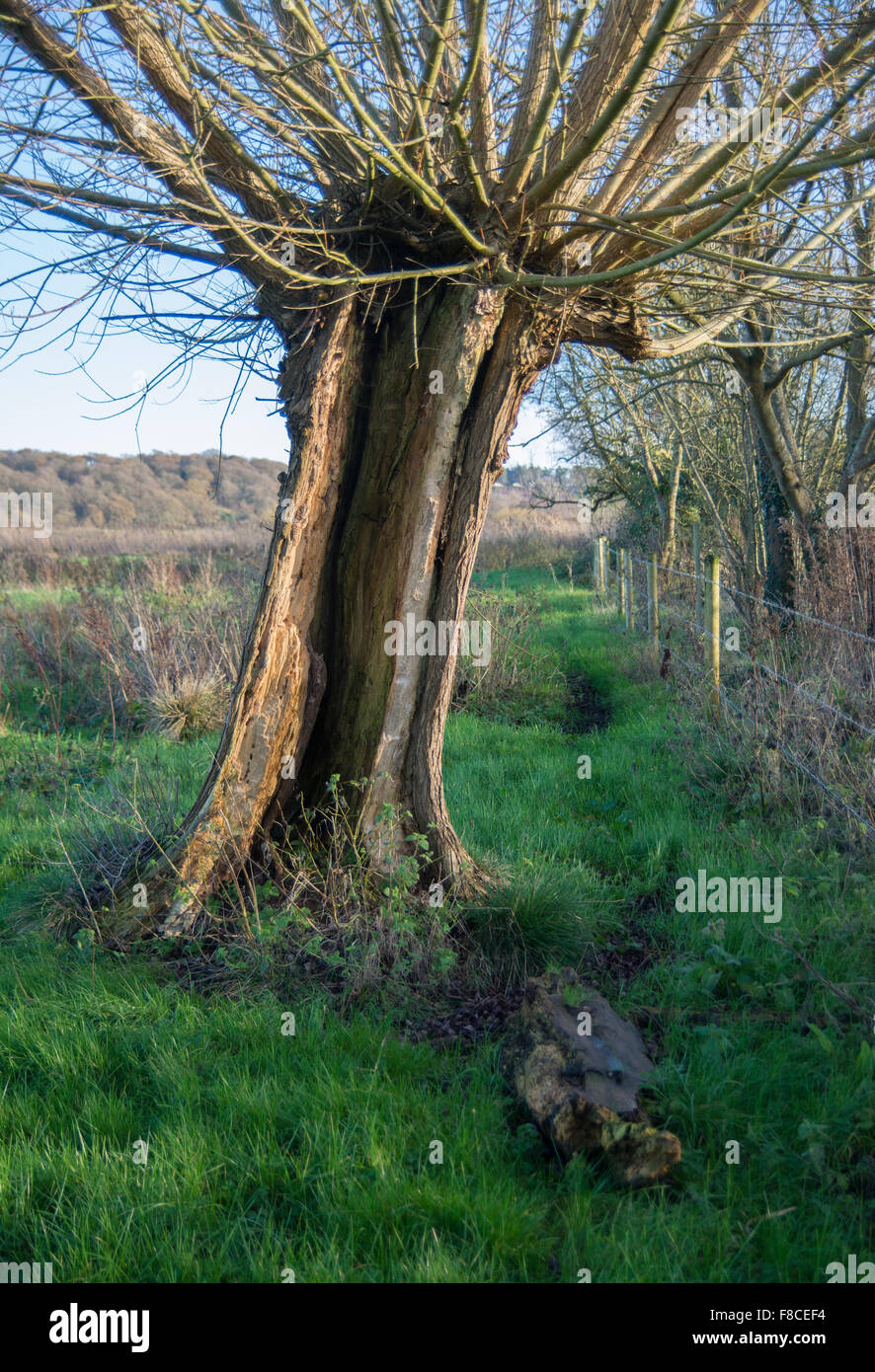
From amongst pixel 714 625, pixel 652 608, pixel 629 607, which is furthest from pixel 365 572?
pixel 629 607

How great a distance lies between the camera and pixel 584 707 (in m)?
9.61

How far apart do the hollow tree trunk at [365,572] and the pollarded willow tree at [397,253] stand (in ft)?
0.05

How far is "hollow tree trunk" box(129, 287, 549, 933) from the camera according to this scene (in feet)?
13.9

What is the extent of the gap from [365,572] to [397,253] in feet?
5.23

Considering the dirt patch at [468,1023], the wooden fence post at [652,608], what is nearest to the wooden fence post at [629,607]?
the wooden fence post at [652,608]

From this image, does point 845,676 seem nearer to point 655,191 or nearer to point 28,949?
point 655,191

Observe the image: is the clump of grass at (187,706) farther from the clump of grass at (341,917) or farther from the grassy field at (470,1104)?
the clump of grass at (341,917)

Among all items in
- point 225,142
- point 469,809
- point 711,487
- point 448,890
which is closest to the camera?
point 225,142

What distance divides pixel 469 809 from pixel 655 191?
386 centimetres

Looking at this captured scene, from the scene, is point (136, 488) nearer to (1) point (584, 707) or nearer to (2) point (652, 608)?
(2) point (652, 608)

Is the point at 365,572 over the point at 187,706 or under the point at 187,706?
over

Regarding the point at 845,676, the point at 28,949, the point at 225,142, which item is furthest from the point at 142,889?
the point at 845,676

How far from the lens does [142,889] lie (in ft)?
14.0

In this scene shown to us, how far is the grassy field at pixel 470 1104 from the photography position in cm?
Answer: 247
